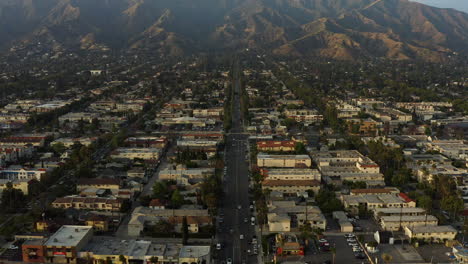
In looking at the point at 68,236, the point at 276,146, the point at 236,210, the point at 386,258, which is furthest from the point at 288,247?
the point at 276,146

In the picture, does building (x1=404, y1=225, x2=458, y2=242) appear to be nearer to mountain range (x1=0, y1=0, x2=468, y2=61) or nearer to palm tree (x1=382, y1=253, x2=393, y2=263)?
palm tree (x1=382, y1=253, x2=393, y2=263)

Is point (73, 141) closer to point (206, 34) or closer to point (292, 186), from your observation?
point (292, 186)

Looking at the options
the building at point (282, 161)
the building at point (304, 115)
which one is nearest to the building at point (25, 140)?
the building at point (282, 161)

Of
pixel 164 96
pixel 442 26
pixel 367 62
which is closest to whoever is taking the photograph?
pixel 164 96

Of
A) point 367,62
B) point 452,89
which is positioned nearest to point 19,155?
point 452,89

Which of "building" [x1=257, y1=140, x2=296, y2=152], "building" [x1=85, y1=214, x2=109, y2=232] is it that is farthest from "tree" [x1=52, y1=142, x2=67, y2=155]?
"building" [x1=257, y1=140, x2=296, y2=152]

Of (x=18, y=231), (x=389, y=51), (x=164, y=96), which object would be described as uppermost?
(x=389, y=51)

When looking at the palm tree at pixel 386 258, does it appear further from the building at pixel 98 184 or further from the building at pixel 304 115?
the building at pixel 304 115

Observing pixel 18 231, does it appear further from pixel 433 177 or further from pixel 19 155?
pixel 433 177
